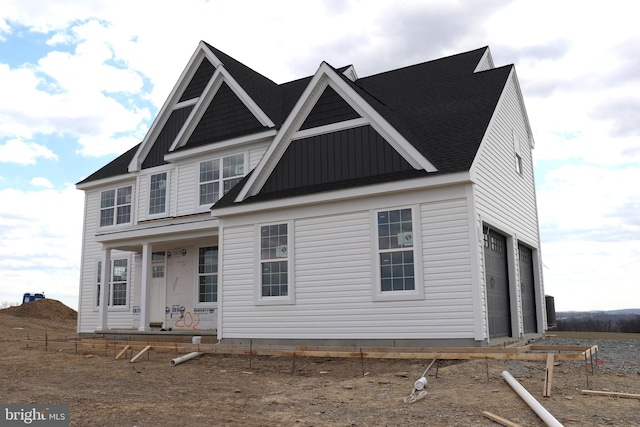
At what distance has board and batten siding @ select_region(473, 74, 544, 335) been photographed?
14094 millimetres

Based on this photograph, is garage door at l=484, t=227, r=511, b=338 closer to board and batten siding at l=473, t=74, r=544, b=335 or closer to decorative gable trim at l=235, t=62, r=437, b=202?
board and batten siding at l=473, t=74, r=544, b=335

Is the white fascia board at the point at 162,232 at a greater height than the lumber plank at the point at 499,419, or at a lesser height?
greater

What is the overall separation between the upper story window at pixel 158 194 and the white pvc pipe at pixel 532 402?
14655 millimetres

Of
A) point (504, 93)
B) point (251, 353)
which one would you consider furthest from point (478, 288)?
point (504, 93)

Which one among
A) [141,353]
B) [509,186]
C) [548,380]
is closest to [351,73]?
[509,186]

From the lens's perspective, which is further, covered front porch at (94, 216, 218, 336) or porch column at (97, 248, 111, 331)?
porch column at (97, 248, 111, 331)

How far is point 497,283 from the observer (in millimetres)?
15086

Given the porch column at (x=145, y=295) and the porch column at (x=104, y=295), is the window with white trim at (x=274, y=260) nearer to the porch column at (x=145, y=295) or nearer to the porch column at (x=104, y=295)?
the porch column at (x=145, y=295)

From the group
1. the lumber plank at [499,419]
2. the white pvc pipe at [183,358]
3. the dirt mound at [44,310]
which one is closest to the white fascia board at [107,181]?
the white pvc pipe at [183,358]

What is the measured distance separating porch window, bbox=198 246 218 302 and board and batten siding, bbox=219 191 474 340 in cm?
352

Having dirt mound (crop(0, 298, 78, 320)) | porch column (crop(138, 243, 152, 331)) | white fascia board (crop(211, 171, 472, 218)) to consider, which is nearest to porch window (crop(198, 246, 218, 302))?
porch column (crop(138, 243, 152, 331))

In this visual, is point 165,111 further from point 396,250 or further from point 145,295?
point 396,250

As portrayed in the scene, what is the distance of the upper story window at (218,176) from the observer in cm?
1920

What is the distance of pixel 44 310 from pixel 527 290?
3365 cm
